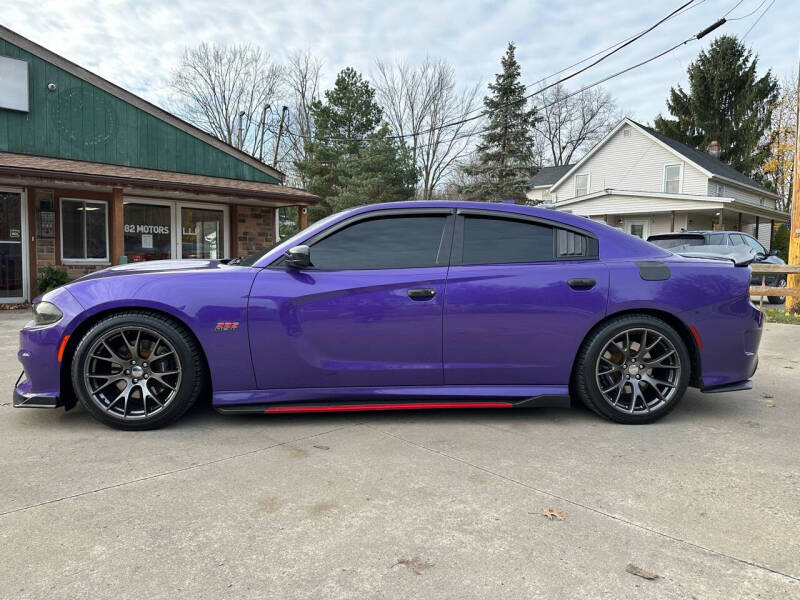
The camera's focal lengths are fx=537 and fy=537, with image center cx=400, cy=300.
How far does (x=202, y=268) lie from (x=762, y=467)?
347 centimetres

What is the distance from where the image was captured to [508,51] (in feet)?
76.8

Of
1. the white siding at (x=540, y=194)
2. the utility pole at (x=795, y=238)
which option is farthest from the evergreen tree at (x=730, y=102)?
the utility pole at (x=795, y=238)

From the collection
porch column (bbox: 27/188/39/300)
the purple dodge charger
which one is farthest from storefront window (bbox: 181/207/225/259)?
the purple dodge charger

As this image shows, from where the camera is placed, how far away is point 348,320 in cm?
329

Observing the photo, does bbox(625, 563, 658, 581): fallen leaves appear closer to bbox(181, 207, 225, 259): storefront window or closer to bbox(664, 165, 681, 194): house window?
bbox(181, 207, 225, 259): storefront window

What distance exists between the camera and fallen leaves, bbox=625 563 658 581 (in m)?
1.87

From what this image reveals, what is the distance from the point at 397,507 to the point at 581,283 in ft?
6.19

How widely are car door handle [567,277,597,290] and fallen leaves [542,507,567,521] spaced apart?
153cm

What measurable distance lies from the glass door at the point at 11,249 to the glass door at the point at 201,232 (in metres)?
3.25

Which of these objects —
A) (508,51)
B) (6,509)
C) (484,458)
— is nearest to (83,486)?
(6,509)

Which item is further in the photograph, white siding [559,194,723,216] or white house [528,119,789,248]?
white house [528,119,789,248]

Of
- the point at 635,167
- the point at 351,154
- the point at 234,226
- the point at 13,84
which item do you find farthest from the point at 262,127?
the point at 13,84

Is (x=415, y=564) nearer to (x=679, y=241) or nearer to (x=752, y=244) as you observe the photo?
(x=679, y=241)

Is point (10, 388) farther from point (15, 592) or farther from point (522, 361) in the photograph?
point (522, 361)
